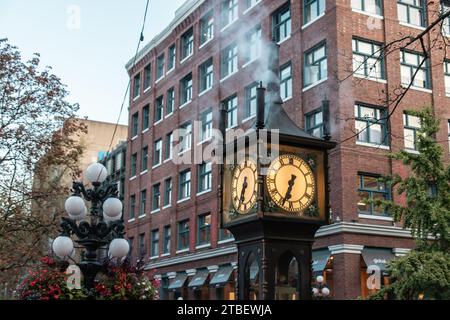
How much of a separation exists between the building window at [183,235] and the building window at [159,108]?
8053 mm

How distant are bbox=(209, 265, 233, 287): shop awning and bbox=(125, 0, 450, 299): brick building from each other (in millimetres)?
67

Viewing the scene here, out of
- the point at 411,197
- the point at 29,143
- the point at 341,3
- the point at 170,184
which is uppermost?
the point at 341,3

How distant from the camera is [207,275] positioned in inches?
1267

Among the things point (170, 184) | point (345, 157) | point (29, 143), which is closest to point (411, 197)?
point (345, 157)

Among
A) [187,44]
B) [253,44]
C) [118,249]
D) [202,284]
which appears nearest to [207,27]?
[187,44]

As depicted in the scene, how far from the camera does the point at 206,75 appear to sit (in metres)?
36.1

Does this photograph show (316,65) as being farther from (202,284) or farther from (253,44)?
(202,284)

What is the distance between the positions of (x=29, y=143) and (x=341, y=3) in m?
13.0

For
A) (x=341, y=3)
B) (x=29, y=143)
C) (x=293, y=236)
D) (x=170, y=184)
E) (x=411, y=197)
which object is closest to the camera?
(x=293, y=236)

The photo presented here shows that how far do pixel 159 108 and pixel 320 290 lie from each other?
22802 mm

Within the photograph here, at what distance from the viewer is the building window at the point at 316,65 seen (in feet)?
84.8

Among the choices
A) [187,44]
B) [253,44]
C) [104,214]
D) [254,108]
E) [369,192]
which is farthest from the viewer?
[187,44]

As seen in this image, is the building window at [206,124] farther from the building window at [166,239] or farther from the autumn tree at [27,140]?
the autumn tree at [27,140]

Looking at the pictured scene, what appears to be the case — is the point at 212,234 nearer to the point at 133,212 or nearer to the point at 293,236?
the point at 133,212
